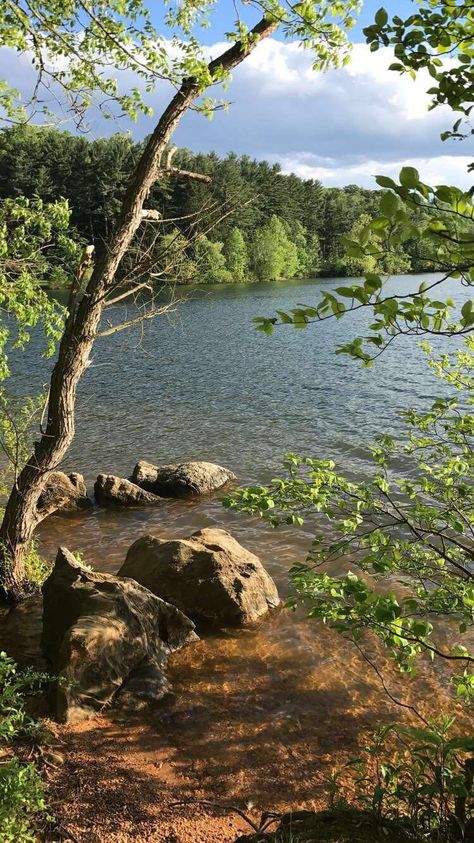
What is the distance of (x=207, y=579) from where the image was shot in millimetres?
8438

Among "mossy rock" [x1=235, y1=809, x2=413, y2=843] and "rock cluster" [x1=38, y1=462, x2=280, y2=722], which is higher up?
"mossy rock" [x1=235, y1=809, x2=413, y2=843]

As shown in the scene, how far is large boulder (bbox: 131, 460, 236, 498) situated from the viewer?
547 inches

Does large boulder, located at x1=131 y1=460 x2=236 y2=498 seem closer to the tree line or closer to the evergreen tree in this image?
the tree line

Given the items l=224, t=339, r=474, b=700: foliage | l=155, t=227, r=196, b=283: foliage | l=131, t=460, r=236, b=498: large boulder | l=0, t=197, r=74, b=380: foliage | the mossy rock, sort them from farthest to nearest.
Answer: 1. l=131, t=460, r=236, b=498: large boulder
2. l=0, t=197, r=74, b=380: foliage
3. l=155, t=227, r=196, b=283: foliage
4. l=224, t=339, r=474, b=700: foliage
5. the mossy rock

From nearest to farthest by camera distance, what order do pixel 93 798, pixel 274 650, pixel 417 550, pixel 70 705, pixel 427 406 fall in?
pixel 93 798
pixel 417 550
pixel 70 705
pixel 274 650
pixel 427 406

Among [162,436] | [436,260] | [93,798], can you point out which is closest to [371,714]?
[93,798]

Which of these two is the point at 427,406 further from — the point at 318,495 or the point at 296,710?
the point at 318,495

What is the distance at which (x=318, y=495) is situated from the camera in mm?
3967

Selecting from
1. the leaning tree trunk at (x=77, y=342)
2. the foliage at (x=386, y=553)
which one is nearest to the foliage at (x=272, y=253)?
the leaning tree trunk at (x=77, y=342)

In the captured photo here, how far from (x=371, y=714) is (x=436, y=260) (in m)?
5.83

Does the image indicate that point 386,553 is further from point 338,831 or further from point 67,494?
point 67,494

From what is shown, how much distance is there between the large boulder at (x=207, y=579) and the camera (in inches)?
325

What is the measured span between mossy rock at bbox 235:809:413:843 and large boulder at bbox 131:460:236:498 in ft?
36.2

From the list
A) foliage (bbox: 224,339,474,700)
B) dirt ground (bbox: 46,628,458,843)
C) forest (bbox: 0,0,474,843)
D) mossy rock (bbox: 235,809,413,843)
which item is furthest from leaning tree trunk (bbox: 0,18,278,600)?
mossy rock (bbox: 235,809,413,843)
